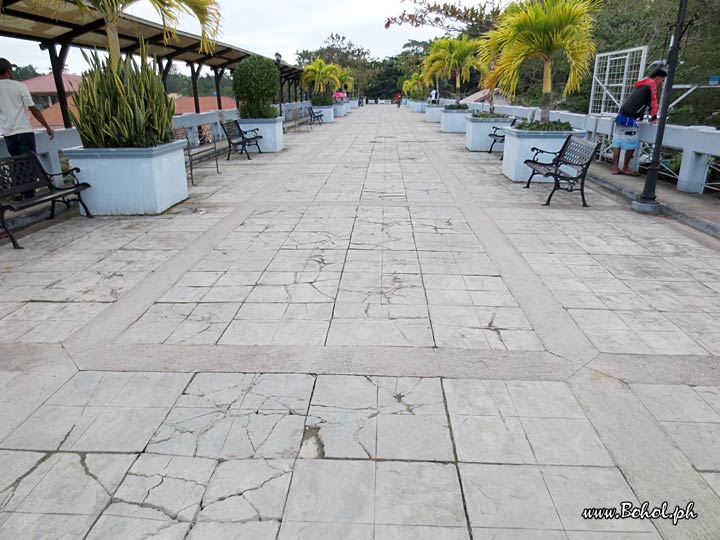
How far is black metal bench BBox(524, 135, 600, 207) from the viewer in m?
7.45

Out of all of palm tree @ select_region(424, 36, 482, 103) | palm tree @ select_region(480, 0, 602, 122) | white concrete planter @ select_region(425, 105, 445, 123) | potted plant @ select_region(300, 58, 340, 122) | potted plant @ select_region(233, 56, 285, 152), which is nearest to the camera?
palm tree @ select_region(480, 0, 602, 122)

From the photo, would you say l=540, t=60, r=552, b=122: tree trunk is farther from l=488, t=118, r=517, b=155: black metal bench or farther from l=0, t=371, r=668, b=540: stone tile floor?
l=0, t=371, r=668, b=540: stone tile floor

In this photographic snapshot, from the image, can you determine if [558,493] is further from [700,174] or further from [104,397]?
[700,174]

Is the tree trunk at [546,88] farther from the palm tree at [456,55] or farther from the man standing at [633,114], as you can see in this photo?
the palm tree at [456,55]

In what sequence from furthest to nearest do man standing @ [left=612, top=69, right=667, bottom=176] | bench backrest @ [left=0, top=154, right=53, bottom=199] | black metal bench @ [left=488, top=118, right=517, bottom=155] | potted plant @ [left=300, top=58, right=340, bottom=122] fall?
1. potted plant @ [left=300, top=58, right=340, bottom=122]
2. black metal bench @ [left=488, top=118, right=517, bottom=155]
3. man standing @ [left=612, top=69, right=667, bottom=176]
4. bench backrest @ [left=0, top=154, right=53, bottom=199]

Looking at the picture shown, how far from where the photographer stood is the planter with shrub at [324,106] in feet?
89.7

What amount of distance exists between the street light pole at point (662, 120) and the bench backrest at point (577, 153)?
32.1 inches

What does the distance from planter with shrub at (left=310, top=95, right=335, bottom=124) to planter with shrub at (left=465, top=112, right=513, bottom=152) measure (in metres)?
14.5

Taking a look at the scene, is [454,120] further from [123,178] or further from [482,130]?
[123,178]

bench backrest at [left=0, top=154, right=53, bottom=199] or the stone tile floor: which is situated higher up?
bench backrest at [left=0, top=154, right=53, bottom=199]

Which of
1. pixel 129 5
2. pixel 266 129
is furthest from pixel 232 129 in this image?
pixel 129 5

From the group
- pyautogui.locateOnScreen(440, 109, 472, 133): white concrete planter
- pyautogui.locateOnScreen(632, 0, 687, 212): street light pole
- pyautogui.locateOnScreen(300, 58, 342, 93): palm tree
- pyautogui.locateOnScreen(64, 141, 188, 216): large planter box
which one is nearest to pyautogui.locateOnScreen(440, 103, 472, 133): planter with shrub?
pyautogui.locateOnScreen(440, 109, 472, 133): white concrete planter

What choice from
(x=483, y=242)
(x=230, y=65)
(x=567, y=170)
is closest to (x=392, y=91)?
(x=230, y=65)

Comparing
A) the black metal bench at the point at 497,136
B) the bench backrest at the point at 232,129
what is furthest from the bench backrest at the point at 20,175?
the black metal bench at the point at 497,136
